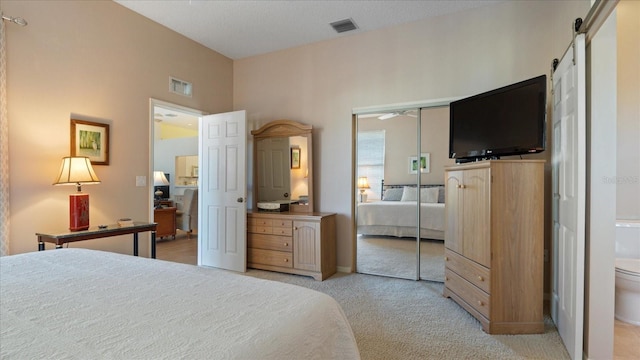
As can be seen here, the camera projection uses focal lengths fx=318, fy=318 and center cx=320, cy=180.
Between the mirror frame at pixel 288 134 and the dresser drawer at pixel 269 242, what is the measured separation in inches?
16.5

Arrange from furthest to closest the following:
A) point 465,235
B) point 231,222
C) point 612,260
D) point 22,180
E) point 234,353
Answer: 1. point 231,222
2. point 465,235
3. point 22,180
4. point 612,260
5. point 234,353

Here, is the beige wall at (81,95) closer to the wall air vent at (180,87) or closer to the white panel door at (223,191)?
the wall air vent at (180,87)

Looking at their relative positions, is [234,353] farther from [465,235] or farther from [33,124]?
[33,124]

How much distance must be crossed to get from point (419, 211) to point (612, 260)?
1.82 m

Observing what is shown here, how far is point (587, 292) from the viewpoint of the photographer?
1.95m

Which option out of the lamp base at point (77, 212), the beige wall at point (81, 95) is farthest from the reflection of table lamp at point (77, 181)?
the beige wall at point (81, 95)

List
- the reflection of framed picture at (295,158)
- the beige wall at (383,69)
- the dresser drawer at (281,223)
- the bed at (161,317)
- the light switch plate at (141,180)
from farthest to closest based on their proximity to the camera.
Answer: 1. the reflection of framed picture at (295,158)
2. the dresser drawer at (281,223)
3. the light switch plate at (141,180)
4. the beige wall at (383,69)
5. the bed at (161,317)

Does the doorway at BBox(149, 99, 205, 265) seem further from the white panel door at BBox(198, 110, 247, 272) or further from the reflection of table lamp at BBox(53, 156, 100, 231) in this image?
the reflection of table lamp at BBox(53, 156, 100, 231)

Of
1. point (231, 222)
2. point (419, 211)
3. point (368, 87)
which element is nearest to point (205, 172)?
point (231, 222)

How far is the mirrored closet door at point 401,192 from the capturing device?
351 cm

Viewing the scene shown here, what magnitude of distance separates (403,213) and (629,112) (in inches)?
85.6

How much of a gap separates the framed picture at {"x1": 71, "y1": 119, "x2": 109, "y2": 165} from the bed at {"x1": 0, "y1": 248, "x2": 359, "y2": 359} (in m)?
1.69

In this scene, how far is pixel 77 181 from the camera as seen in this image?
2584 mm

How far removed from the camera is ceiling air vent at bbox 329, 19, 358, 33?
3541 millimetres
